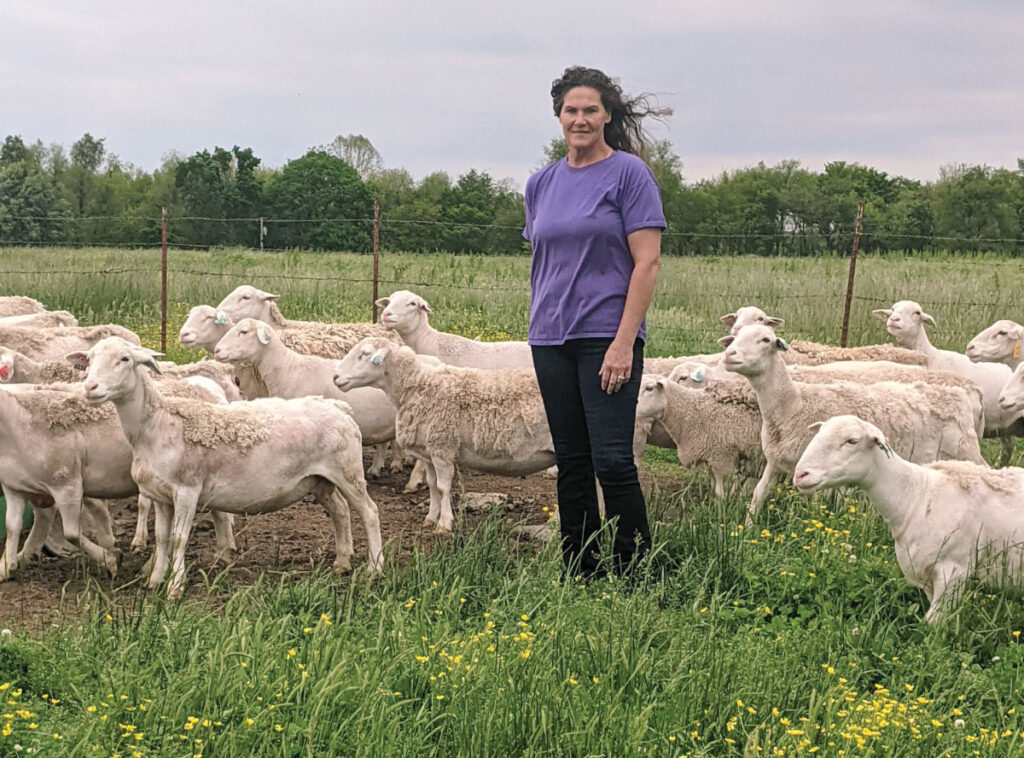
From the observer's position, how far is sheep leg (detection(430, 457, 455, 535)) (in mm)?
7813

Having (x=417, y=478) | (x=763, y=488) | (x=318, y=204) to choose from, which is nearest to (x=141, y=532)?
(x=417, y=478)

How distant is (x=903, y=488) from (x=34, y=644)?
429 cm

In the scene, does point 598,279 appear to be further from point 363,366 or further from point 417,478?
point 417,478

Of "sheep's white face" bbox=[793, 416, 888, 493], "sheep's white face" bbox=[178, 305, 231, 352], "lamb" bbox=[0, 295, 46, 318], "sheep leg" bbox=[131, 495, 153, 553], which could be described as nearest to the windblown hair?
"sheep's white face" bbox=[793, 416, 888, 493]

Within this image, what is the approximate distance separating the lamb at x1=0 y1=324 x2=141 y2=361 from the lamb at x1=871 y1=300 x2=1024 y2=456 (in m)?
7.27

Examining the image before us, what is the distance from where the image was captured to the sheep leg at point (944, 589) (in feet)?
17.8

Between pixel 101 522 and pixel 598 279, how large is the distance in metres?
3.76

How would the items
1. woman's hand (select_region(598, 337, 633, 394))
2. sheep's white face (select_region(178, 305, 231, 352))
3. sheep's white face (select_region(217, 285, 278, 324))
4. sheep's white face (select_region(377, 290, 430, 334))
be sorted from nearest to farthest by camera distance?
woman's hand (select_region(598, 337, 633, 394)) → sheep's white face (select_region(178, 305, 231, 352)) → sheep's white face (select_region(377, 290, 430, 334)) → sheep's white face (select_region(217, 285, 278, 324))

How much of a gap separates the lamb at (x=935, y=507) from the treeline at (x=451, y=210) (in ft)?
101

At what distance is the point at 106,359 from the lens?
20.2ft

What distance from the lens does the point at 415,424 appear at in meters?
8.21

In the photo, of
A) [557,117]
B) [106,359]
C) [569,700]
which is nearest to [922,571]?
[569,700]

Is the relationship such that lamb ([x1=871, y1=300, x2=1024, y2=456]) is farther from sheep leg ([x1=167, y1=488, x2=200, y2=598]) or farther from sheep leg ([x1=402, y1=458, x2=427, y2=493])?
sheep leg ([x1=167, y1=488, x2=200, y2=598])

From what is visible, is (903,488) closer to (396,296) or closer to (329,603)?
(329,603)
